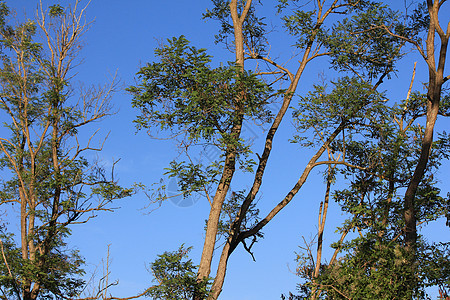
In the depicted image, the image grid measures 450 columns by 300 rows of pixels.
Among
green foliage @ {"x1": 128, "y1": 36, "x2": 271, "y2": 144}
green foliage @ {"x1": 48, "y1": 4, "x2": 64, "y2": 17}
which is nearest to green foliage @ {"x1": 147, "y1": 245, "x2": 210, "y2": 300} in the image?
green foliage @ {"x1": 128, "y1": 36, "x2": 271, "y2": 144}

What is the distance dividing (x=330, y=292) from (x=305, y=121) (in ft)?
15.6

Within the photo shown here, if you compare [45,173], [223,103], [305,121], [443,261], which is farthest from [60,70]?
[443,261]

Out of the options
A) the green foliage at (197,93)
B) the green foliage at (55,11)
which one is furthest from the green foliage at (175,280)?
the green foliage at (55,11)

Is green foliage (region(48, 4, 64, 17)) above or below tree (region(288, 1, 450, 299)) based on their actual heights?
above

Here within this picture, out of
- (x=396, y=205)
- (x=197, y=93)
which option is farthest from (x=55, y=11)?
(x=396, y=205)

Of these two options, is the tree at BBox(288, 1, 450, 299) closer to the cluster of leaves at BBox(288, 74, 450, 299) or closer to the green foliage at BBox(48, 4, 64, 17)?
the cluster of leaves at BBox(288, 74, 450, 299)

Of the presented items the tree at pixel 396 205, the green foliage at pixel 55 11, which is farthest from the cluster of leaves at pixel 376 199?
the green foliage at pixel 55 11

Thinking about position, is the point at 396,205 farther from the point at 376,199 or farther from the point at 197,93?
the point at 197,93

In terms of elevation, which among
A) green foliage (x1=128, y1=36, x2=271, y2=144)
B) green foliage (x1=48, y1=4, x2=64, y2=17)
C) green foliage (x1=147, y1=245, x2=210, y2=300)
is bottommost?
green foliage (x1=147, y1=245, x2=210, y2=300)

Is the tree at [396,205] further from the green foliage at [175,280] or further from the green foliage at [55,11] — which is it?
the green foliage at [55,11]

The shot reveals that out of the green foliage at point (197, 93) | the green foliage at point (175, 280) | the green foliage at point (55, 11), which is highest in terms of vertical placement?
the green foliage at point (55, 11)

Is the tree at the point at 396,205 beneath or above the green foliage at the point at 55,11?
beneath

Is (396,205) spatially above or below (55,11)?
below

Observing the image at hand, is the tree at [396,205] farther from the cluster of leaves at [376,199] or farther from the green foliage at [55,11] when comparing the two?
the green foliage at [55,11]
